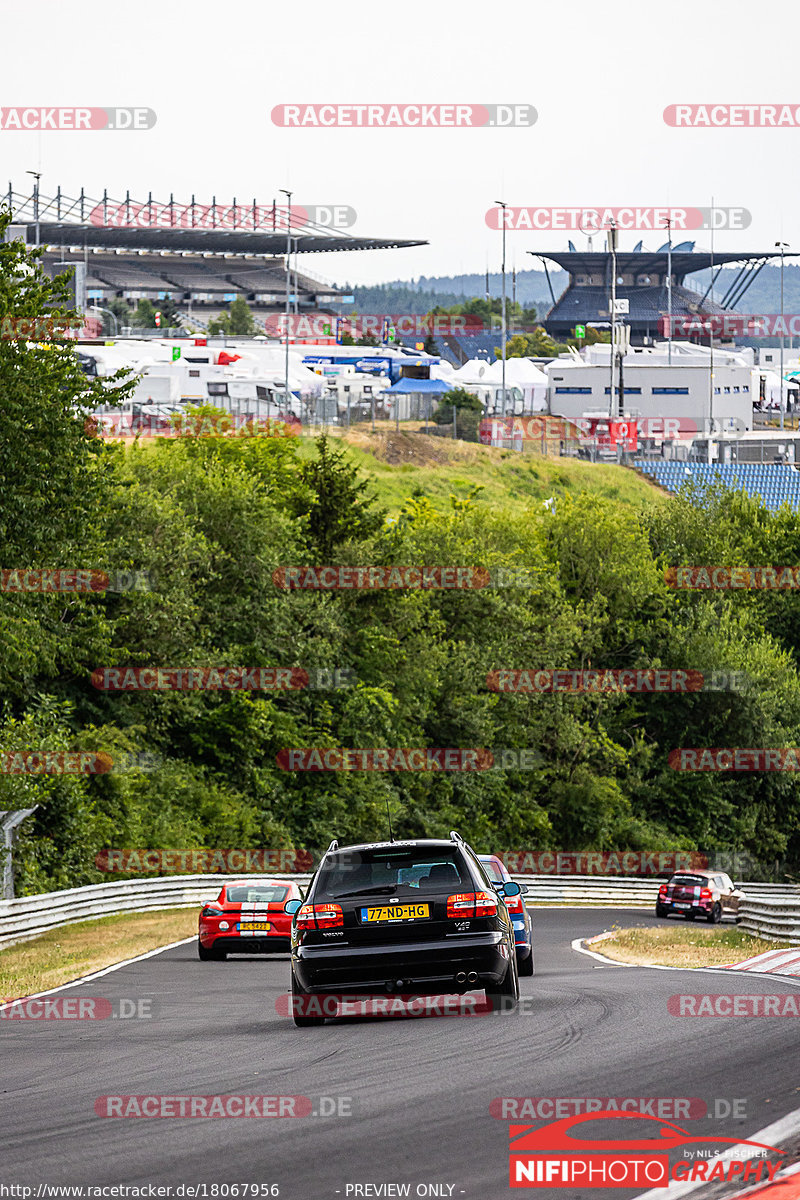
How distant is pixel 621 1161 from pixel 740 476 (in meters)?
80.6

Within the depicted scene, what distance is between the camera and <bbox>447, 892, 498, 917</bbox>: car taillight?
11.0 metres

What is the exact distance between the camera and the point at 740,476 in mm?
84625

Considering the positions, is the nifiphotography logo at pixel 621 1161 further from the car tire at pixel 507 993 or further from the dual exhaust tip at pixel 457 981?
the car tire at pixel 507 993

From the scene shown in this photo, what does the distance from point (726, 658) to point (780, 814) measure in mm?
6025

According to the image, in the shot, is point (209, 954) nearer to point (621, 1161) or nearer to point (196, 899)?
Answer: point (196, 899)

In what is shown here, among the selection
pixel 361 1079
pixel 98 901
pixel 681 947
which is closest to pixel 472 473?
pixel 98 901

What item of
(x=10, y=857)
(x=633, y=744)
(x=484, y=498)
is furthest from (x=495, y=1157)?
(x=484, y=498)

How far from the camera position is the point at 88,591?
113ft

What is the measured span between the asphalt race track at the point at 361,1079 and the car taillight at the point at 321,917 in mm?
720

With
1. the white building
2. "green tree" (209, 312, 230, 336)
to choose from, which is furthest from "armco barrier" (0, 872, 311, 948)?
"green tree" (209, 312, 230, 336)

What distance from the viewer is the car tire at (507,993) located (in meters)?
11.2

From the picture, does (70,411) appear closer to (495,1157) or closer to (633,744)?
(495,1157)

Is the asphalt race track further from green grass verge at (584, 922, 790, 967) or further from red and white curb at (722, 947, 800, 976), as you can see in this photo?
green grass verge at (584, 922, 790, 967)

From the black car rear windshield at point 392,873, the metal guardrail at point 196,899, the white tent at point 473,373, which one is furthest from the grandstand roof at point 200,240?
the black car rear windshield at point 392,873
